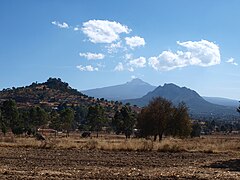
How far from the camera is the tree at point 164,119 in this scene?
57.7 meters

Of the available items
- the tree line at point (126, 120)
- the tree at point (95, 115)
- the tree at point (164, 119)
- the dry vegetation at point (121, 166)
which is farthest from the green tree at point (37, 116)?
the dry vegetation at point (121, 166)

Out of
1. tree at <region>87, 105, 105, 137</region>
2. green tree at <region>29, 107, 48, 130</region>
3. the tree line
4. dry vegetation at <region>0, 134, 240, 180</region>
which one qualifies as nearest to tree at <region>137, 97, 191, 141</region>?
the tree line

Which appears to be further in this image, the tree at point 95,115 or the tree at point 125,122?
the tree at point 95,115

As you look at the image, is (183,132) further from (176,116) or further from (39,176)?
(39,176)

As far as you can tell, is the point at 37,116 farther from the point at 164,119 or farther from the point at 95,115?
the point at 164,119

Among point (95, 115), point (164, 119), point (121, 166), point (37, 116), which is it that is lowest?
point (121, 166)

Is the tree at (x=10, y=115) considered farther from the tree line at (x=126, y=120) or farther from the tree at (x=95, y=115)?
the tree at (x=95, y=115)

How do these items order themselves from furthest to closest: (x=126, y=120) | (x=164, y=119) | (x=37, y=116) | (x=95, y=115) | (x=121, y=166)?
(x=95, y=115) → (x=37, y=116) → (x=126, y=120) → (x=164, y=119) → (x=121, y=166)

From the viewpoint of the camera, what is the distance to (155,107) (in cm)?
5859

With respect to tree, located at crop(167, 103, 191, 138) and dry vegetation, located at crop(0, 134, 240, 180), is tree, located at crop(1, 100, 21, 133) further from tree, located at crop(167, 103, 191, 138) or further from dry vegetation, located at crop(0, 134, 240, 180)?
dry vegetation, located at crop(0, 134, 240, 180)

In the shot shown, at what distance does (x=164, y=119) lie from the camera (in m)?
57.6

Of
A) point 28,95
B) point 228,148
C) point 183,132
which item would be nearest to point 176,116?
point 183,132

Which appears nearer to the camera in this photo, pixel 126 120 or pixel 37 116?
pixel 126 120

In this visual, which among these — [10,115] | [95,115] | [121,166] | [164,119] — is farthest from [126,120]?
[121,166]
